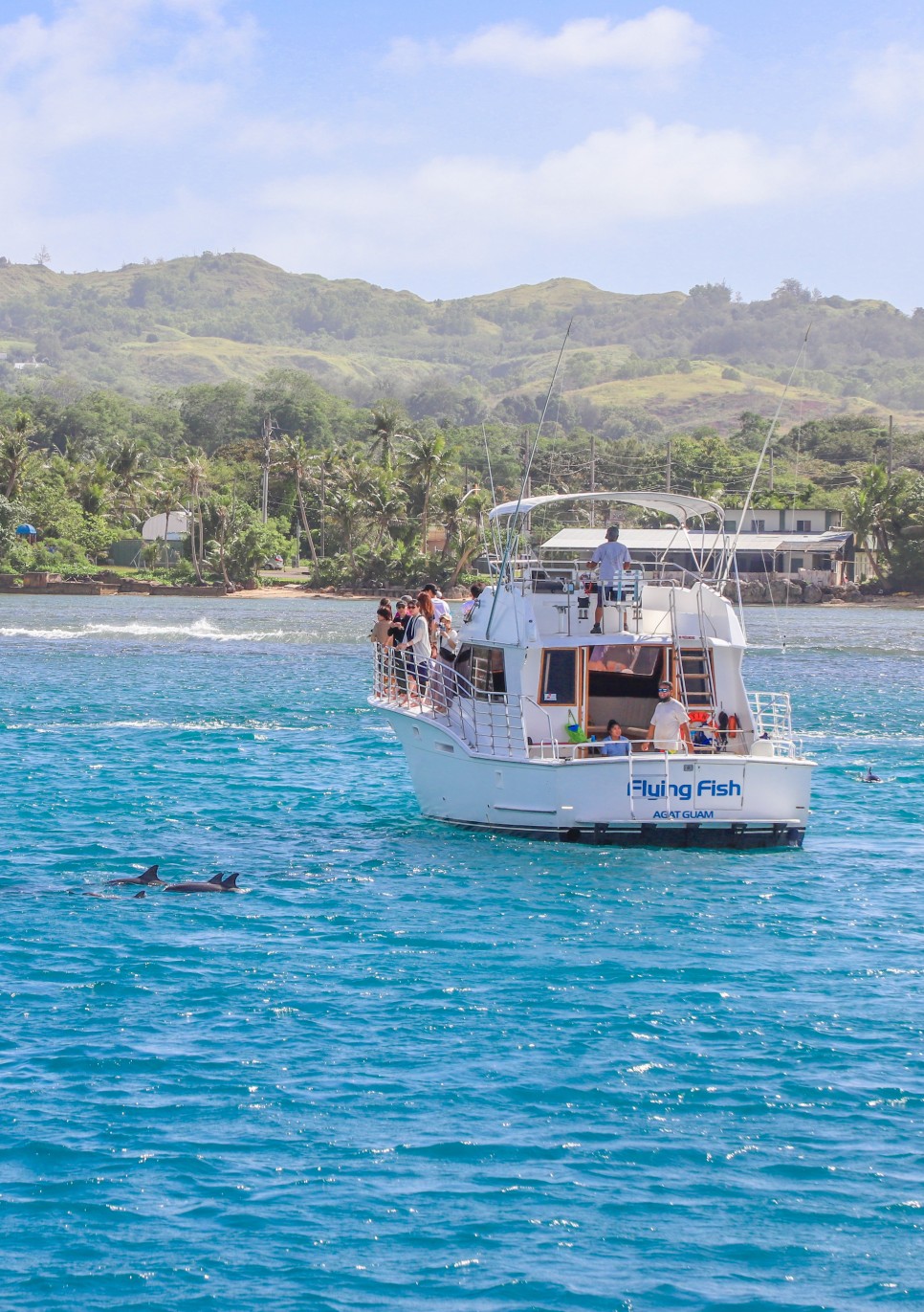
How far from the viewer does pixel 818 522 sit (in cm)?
13075

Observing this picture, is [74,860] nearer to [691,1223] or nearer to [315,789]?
[315,789]

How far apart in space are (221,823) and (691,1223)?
15286 mm

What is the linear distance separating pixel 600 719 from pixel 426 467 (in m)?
98.7

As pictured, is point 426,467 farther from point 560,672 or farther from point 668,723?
point 668,723

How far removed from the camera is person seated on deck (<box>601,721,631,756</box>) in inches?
829

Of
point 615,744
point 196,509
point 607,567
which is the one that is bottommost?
point 615,744

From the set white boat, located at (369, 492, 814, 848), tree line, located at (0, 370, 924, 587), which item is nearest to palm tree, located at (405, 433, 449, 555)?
tree line, located at (0, 370, 924, 587)

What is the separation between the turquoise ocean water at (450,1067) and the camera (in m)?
10.3

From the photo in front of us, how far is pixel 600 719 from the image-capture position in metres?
23.3

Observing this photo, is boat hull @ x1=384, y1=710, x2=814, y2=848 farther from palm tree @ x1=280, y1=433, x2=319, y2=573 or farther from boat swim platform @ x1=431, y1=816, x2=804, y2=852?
palm tree @ x1=280, y1=433, x2=319, y2=573

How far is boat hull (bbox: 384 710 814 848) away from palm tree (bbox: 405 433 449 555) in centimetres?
9866

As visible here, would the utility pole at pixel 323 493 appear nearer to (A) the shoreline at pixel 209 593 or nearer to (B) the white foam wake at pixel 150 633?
(A) the shoreline at pixel 209 593

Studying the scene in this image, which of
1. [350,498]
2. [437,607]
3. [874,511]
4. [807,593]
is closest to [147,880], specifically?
[437,607]

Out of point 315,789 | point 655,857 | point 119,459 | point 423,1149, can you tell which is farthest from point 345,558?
point 423,1149
